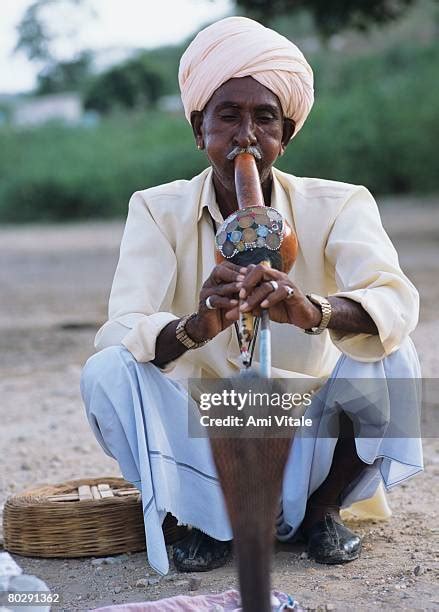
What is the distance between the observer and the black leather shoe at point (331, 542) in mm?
3016

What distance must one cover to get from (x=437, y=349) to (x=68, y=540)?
12.9 feet

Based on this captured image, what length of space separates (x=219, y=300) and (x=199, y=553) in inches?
33.3

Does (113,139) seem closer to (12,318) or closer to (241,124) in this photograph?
(12,318)

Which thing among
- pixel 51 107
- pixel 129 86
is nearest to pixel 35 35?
pixel 129 86

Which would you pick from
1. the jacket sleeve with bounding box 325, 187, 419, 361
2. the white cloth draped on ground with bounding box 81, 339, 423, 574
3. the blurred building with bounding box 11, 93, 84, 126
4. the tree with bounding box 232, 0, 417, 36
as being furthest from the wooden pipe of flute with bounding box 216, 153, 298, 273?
the blurred building with bounding box 11, 93, 84, 126

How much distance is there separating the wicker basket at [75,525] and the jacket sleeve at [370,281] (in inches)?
33.3

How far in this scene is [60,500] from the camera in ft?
10.6

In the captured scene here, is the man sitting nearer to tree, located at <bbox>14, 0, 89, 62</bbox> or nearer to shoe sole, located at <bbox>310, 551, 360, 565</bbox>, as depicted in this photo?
shoe sole, located at <bbox>310, 551, 360, 565</bbox>

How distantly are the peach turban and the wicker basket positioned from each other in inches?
47.5

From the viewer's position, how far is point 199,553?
9.88 ft

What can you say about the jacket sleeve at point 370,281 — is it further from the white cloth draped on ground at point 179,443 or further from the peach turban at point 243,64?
the peach turban at point 243,64

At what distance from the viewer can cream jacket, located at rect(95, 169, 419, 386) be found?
2.99 m

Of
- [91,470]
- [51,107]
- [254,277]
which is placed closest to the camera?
A: [254,277]

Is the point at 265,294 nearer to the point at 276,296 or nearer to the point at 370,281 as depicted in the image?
the point at 276,296
